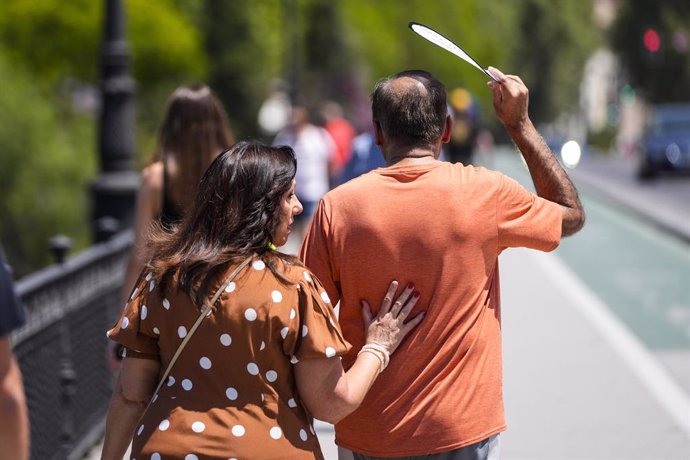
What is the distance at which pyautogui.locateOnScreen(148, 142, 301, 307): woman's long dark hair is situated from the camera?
3.12m

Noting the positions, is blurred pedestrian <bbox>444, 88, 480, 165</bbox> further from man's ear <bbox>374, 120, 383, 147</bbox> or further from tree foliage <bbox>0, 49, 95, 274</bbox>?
man's ear <bbox>374, 120, 383, 147</bbox>

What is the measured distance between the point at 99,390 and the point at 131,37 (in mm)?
28684

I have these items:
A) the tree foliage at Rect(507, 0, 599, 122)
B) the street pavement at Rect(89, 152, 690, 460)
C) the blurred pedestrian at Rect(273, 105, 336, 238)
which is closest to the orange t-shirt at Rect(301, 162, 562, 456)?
the street pavement at Rect(89, 152, 690, 460)

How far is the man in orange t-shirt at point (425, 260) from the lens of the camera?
3439mm

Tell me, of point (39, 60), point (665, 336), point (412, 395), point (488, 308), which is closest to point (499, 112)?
point (488, 308)

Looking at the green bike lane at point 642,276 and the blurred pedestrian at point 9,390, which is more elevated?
the blurred pedestrian at point 9,390

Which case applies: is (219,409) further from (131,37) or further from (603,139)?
(603,139)

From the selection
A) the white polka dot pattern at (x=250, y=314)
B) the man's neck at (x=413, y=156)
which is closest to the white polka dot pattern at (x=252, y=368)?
the white polka dot pattern at (x=250, y=314)

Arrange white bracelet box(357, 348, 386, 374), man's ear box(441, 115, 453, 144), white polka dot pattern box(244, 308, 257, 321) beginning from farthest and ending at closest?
man's ear box(441, 115, 453, 144) → white bracelet box(357, 348, 386, 374) → white polka dot pattern box(244, 308, 257, 321)

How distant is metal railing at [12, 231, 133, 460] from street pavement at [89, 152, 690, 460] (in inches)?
15.4

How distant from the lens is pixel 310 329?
308 centimetres

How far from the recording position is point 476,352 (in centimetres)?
349

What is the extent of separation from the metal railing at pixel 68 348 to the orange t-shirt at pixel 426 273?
2176mm

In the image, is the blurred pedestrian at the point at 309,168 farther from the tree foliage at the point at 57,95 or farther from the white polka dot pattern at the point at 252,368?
the white polka dot pattern at the point at 252,368
